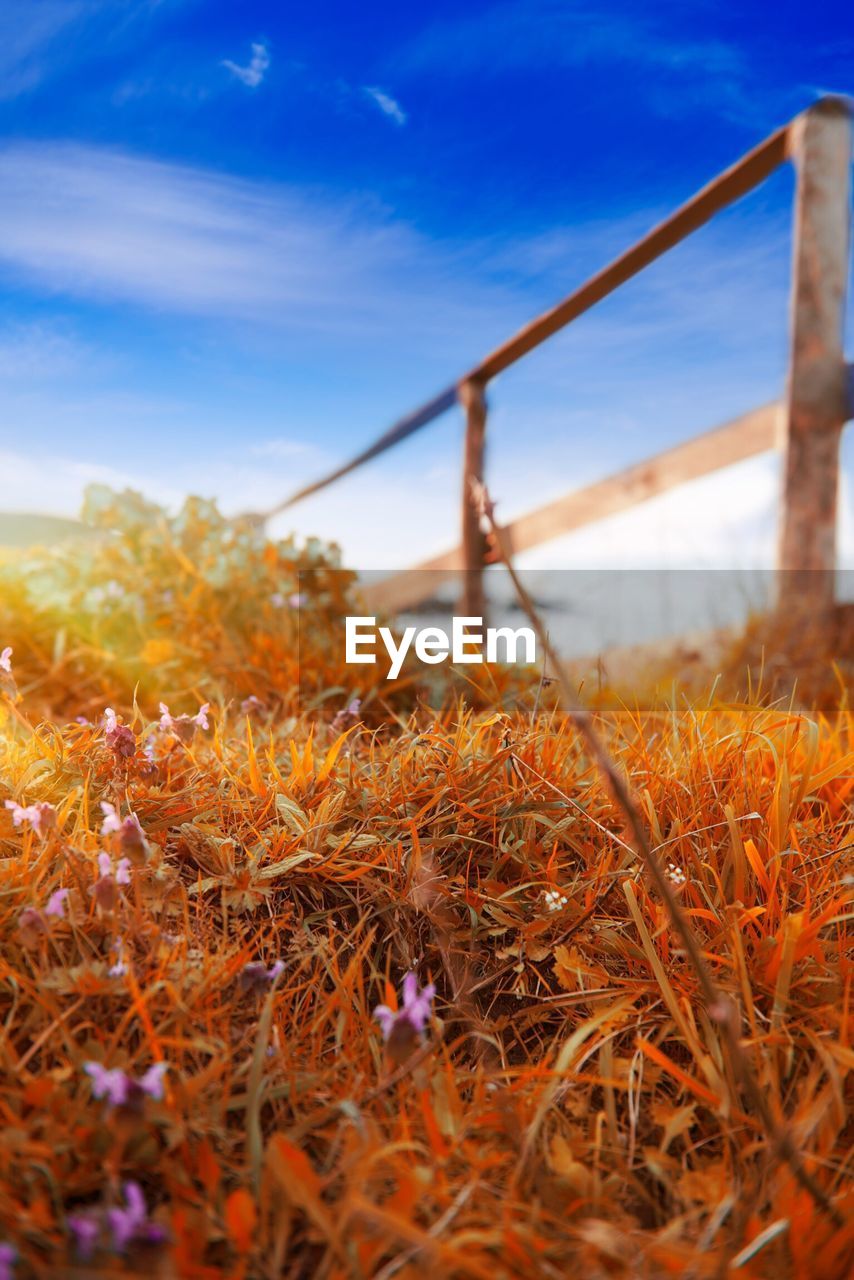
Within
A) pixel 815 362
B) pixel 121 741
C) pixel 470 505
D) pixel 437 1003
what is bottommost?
pixel 437 1003

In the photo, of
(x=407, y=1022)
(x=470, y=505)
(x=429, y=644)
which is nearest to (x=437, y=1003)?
(x=407, y=1022)

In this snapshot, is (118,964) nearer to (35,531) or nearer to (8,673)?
(8,673)

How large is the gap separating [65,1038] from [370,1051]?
0.38 metres

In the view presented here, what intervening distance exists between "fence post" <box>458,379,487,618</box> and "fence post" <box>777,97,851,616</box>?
209cm

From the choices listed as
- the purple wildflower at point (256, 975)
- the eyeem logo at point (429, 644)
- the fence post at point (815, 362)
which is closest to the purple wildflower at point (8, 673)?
the purple wildflower at point (256, 975)

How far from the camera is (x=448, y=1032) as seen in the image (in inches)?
53.6

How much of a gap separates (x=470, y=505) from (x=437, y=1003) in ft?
15.3

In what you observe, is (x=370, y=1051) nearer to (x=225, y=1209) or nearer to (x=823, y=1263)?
(x=225, y=1209)

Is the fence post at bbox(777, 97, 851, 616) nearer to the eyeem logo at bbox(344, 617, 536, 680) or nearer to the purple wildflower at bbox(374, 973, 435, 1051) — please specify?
the eyeem logo at bbox(344, 617, 536, 680)

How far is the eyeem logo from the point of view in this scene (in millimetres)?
3080

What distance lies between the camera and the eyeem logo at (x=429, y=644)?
10.1 ft

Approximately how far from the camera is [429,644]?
3.37 m

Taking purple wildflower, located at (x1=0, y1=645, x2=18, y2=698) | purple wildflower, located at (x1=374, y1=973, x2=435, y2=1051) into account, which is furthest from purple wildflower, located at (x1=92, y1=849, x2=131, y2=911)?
purple wildflower, located at (x1=0, y1=645, x2=18, y2=698)

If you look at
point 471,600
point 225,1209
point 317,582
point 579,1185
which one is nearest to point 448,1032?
point 579,1185
